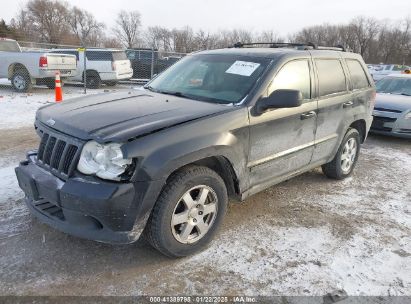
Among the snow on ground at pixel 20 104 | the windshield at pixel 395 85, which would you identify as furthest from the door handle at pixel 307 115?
the windshield at pixel 395 85

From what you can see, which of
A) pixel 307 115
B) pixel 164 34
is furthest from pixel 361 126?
pixel 164 34

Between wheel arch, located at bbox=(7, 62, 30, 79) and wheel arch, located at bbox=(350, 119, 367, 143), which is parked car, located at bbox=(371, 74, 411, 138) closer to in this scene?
wheel arch, located at bbox=(350, 119, 367, 143)

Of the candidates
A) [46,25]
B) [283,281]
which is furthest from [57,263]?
[46,25]

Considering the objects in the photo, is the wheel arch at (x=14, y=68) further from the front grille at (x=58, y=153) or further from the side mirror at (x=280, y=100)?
the side mirror at (x=280, y=100)

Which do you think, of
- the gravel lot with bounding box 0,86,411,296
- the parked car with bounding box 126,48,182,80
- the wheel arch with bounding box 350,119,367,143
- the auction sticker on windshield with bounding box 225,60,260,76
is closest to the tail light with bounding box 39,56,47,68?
the parked car with bounding box 126,48,182,80

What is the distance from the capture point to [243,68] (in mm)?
3754

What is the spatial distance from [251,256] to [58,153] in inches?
72.5

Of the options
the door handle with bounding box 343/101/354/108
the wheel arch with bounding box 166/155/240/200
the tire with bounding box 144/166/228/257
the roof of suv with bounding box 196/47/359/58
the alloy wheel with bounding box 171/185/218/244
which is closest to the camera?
the tire with bounding box 144/166/228/257

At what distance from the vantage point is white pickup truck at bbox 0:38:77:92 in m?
12.5

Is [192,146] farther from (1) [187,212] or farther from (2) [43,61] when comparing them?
(2) [43,61]

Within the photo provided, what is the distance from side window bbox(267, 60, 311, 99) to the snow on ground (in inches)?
120

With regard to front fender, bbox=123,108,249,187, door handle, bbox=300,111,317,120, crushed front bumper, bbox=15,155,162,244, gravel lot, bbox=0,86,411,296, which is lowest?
gravel lot, bbox=0,86,411,296

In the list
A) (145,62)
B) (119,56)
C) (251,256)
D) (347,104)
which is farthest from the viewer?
(145,62)

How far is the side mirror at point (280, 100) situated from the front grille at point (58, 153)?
1.65m
